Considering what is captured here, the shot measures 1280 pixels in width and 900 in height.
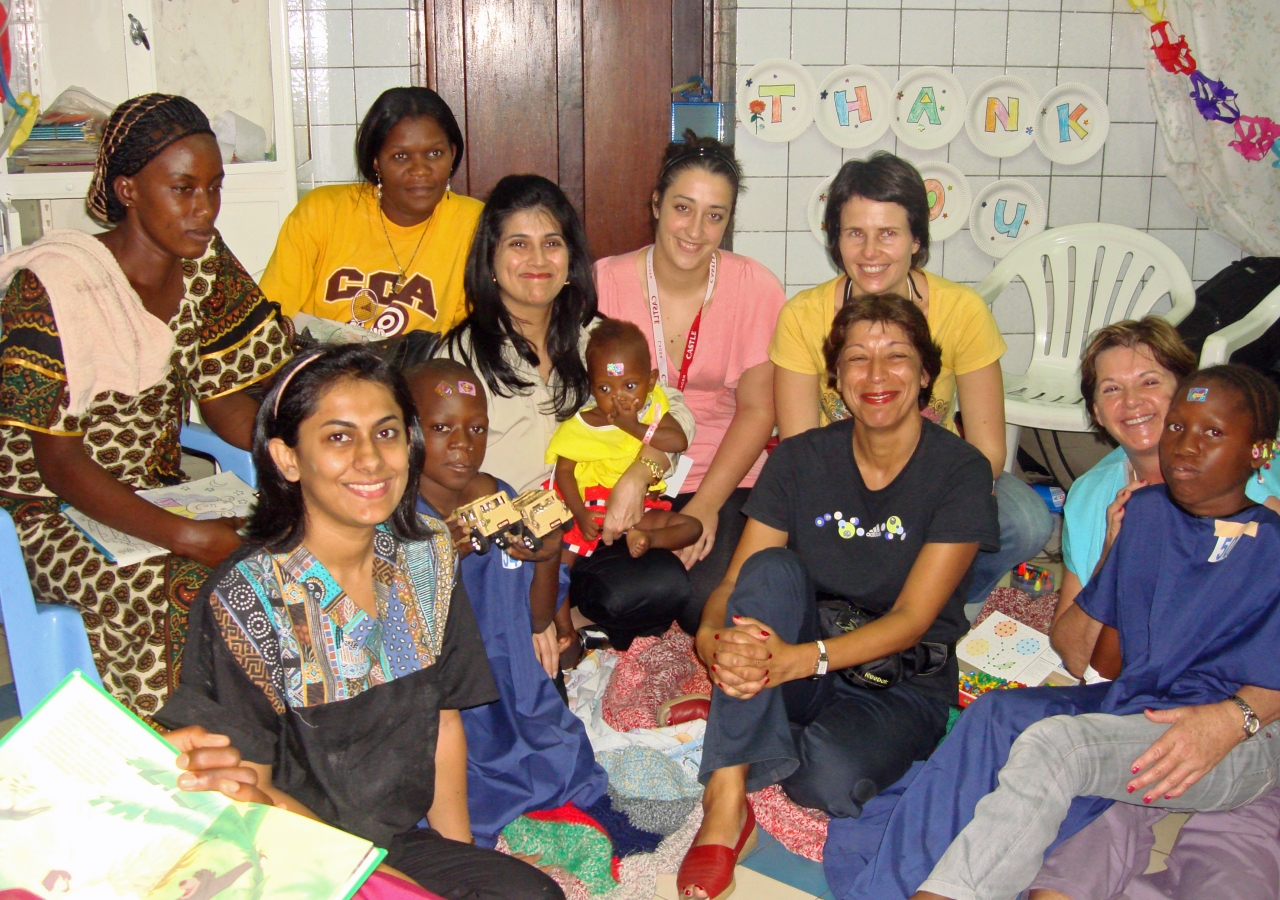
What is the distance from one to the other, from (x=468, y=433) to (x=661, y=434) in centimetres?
68

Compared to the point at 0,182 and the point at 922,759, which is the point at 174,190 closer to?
the point at 0,182

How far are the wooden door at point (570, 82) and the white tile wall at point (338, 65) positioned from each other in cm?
14

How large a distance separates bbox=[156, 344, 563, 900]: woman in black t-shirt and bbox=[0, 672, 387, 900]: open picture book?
0.92 feet

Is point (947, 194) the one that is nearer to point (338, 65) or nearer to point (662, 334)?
point (662, 334)

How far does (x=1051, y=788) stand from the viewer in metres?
1.91

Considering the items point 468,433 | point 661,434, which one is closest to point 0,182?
point 468,433

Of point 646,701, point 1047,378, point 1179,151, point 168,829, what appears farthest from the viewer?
point 1179,151

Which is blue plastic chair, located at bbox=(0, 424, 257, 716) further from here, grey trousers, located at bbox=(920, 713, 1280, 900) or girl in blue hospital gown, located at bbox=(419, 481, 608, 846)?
grey trousers, located at bbox=(920, 713, 1280, 900)

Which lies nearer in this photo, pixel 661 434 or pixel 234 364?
pixel 234 364

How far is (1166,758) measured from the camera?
1960 millimetres

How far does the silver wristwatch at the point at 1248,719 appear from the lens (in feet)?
6.55

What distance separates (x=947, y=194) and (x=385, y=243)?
8.95ft

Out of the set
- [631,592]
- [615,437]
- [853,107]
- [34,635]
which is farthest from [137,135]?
[853,107]

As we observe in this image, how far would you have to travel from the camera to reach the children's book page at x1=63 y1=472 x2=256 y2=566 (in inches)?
87.9
